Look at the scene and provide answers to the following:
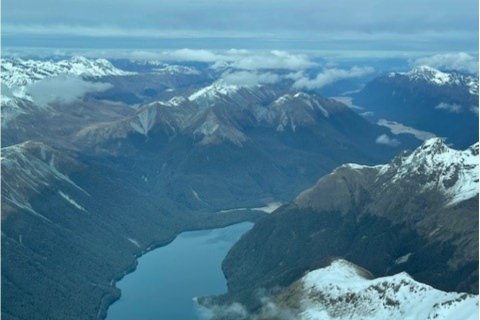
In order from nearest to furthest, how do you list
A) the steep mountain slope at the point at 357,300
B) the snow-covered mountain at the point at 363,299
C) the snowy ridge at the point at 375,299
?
1. the snowy ridge at the point at 375,299
2. the snow-covered mountain at the point at 363,299
3. the steep mountain slope at the point at 357,300

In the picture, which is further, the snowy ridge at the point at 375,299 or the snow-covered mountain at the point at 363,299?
the snow-covered mountain at the point at 363,299

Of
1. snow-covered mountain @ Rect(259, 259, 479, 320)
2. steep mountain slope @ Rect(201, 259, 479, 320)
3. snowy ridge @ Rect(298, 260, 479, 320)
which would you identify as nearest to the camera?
snowy ridge @ Rect(298, 260, 479, 320)

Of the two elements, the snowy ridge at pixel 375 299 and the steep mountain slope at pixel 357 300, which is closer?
the snowy ridge at pixel 375 299

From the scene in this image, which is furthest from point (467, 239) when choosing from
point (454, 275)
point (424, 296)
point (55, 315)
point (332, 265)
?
point (55, 315)

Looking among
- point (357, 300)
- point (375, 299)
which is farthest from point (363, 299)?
point (375, 299)

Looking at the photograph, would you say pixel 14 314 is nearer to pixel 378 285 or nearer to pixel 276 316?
pixel 276 316

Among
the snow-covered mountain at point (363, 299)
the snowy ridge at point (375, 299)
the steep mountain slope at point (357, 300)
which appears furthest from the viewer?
the steep mountain slope at point (357, 300)

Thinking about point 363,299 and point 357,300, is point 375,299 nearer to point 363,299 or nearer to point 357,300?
point 363,299
